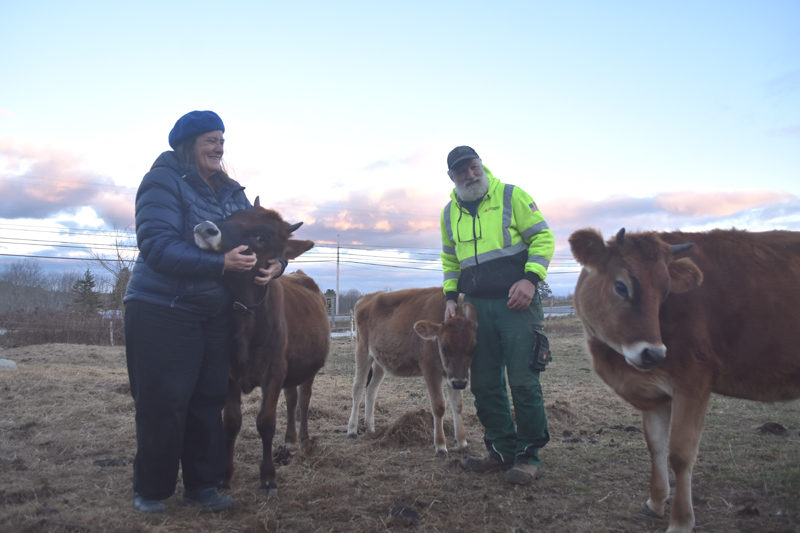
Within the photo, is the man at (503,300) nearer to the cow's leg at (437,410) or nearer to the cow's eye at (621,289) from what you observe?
the cow's leg at (437,410)

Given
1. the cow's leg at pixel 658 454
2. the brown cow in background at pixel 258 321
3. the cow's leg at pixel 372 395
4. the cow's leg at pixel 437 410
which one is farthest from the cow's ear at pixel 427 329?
the cow's leg at pixel 658 454

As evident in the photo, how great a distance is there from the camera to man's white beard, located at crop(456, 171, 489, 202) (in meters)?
5.36

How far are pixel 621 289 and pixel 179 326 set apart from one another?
129 inches

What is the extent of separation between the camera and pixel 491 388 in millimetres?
5344

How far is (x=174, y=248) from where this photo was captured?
3.72m

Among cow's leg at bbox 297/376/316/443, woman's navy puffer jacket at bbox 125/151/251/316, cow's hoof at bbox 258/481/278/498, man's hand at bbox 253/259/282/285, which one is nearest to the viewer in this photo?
woman's navy puffer jacket at bbox 125/151/251/316

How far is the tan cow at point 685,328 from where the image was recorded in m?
3.77

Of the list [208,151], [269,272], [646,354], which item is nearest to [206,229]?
[269,272]

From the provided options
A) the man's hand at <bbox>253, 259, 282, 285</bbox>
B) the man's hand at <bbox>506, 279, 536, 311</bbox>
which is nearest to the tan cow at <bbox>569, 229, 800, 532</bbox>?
the man's hand at <bbox>506, 279, 536, 311</bbox>

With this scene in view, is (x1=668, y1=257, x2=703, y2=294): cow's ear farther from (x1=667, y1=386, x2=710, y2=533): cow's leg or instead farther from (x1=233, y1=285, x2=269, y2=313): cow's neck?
(x1=233, y1=285, x2=269, y2=313): cow's neck

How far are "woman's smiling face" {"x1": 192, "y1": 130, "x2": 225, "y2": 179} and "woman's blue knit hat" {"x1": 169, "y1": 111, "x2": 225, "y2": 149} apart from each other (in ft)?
0.16

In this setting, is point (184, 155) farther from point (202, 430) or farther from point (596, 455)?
point (596, 455)

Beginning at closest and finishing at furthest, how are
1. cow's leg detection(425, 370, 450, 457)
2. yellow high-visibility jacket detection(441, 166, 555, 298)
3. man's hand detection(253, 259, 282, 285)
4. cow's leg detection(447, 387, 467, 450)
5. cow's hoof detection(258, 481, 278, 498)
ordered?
man's hand detection(253, 259, 282, 285) → cow's hoof detection(258, 481, 278, 498) → yellow high-visibility jacket detection(441, 166, 555, 298) → cow's leg detection(425, 370, 450, 457) → cow's leg detection(447, 387, 467, 450)

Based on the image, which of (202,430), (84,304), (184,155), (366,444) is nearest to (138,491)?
(202,430)
